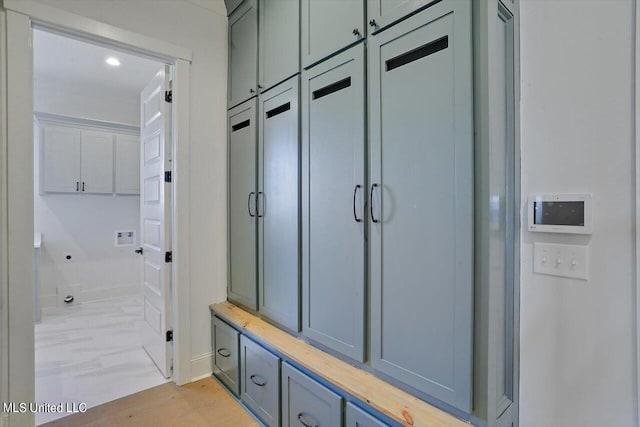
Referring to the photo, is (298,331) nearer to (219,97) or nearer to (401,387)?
(401,387)

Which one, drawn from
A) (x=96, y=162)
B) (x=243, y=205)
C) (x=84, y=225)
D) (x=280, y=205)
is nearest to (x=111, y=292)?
(x=84, y=225)

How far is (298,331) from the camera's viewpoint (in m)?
1.73

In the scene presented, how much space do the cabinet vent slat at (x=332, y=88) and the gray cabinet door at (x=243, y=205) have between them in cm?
65

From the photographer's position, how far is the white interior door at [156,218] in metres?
2.29

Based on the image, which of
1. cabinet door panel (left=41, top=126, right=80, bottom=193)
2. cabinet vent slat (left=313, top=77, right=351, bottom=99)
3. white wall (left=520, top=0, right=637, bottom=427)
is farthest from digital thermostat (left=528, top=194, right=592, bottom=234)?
cabinet door panel (left=41, top=126, right=80, bottom=193)

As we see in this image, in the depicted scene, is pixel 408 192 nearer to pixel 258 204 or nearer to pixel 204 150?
pixel 258 204

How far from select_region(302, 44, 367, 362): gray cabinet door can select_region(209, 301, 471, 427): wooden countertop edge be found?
0.24ft

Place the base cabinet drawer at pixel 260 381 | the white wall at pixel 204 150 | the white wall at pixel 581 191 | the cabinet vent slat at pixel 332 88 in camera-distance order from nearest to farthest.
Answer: the white wall at pixel 581 191, the cabinet vent slat at pixel 332 88, the base cabinet drawer at pixel 260 381, the white wall at pixel 204 150

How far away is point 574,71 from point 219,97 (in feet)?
7.18

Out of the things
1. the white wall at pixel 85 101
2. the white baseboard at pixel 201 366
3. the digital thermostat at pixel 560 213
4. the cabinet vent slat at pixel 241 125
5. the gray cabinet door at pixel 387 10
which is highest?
the white wall at pixel 85 101

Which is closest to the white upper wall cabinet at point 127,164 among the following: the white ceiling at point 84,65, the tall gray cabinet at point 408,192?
the white ceiling at point 84,65

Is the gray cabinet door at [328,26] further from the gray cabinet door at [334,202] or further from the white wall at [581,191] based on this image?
the white wall at [581,191]

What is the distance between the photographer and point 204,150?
235 cm

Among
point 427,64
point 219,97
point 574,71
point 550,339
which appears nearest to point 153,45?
point 219,97
